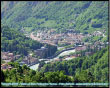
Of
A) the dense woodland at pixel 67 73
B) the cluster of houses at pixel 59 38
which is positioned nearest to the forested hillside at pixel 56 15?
the cluster of houses at pixel 59 38

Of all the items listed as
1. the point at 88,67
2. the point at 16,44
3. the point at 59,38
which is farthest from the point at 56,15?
the point at 88,67

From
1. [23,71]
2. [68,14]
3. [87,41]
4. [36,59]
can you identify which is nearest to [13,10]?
[68,14]

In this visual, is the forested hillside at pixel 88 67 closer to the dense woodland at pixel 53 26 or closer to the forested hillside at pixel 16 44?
the dense woodland at pixel 53 26

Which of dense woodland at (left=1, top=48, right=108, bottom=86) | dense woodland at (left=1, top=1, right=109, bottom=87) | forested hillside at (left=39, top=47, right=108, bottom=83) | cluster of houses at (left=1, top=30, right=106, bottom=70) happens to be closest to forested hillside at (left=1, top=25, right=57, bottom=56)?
dense woodland at (left=1, top=1, right=109, bottom=87)

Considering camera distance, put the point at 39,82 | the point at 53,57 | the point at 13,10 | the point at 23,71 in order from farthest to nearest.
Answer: the point at 13,10 → the point at 53,57 → the point at 23,71 → the point at 39,82

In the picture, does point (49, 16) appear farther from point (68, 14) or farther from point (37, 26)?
point (37, 26)

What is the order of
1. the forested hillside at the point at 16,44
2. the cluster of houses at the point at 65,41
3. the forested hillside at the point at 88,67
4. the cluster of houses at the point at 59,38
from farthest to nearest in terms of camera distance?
the cluster of houses at the point at 59,38 < the cluster of houses at the point at 65,41 < the forested hillside at the point at 16,44 < the forested hillside at the point at 88,67

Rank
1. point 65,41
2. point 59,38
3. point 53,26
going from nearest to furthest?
point 65,41 → point 59,38 → point 53,26

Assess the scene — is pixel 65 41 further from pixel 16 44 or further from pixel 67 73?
pixel 67 73
